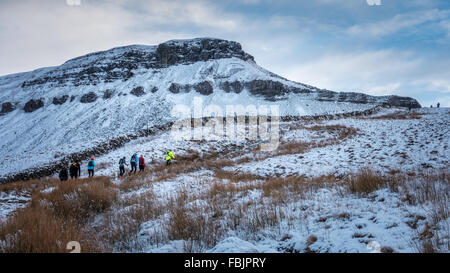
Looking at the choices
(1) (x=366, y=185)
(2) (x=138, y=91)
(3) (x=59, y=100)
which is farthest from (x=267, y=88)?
(3) (x=59, y=100)

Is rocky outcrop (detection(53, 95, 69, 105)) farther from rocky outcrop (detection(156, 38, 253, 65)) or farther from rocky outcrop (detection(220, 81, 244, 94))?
rocky outcrop (detection(220, 81, 244, 94))

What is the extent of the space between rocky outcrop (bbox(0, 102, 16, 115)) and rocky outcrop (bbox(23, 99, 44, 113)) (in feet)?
14.7

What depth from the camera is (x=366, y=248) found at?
227 centimetres

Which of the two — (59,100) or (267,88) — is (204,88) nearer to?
(267,88)

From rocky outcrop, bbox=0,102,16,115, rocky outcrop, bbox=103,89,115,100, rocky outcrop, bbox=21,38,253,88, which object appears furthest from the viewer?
rocky outcrop, bbox=21,38,253,88

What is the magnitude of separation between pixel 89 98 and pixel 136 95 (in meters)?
12.9

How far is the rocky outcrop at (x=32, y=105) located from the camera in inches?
2127

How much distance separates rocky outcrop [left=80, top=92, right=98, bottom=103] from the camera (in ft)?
175

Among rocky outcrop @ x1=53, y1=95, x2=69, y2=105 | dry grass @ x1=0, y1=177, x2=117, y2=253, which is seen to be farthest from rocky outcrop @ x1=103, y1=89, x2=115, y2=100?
dry grass @ x1=0, y1=177, x2=117, y2=253

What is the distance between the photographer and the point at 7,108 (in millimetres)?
55062
